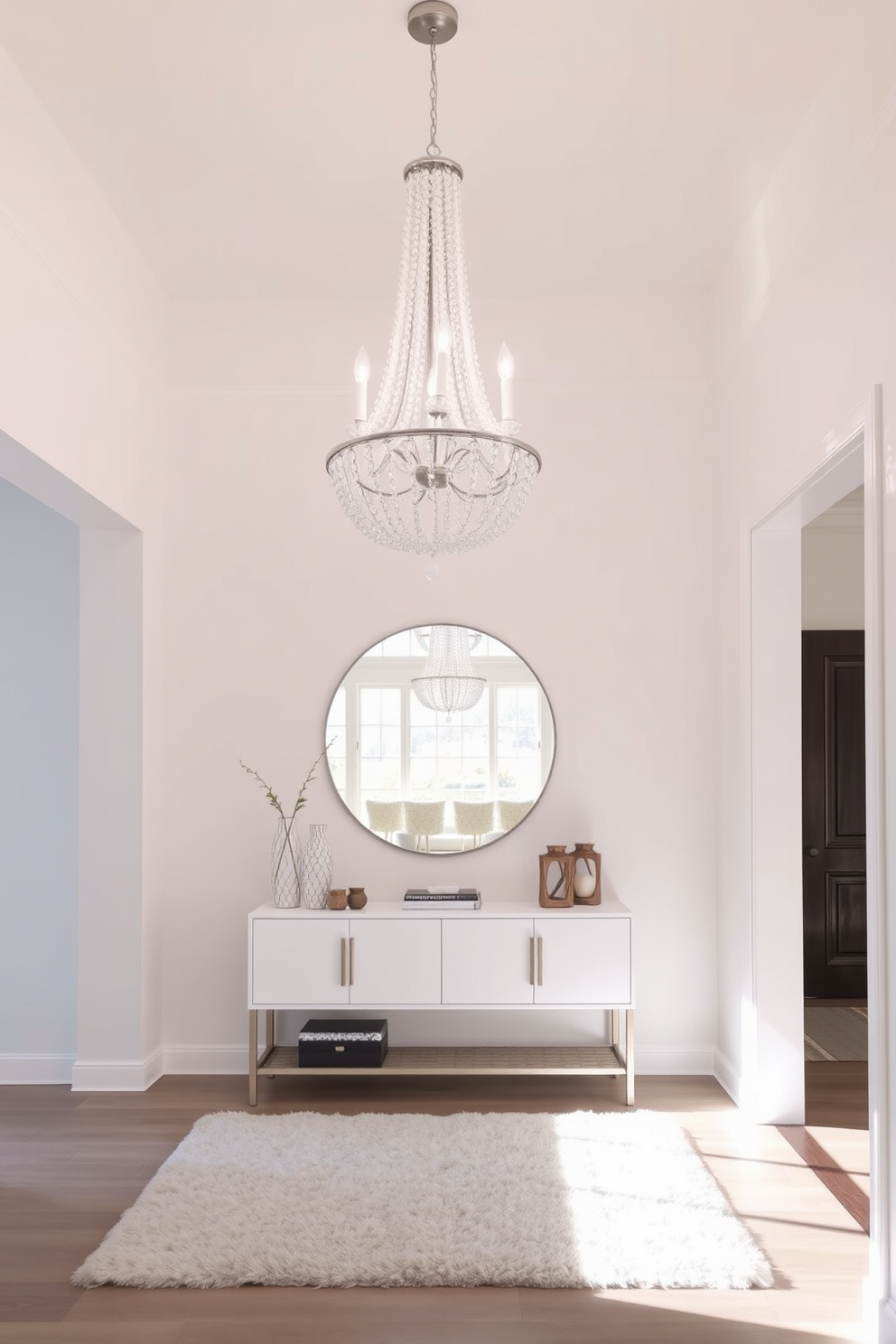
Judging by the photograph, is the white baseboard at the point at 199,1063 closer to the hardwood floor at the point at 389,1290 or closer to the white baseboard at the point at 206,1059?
the white baseboard at the point at 206,1059

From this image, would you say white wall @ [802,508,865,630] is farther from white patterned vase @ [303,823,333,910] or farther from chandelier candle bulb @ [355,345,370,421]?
chandelier candle bulb @ [355,345,370,421]

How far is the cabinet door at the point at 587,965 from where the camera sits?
404 cm

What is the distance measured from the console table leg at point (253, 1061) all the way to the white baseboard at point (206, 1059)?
0.42 m

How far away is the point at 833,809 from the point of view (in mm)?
6078

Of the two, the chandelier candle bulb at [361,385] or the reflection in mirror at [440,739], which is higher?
the chandelier candle bulb at [361,385]

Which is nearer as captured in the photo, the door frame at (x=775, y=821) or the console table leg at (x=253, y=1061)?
the door frame at (x=775, y=821)

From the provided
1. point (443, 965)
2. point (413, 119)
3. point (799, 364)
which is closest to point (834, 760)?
point (443, 965)

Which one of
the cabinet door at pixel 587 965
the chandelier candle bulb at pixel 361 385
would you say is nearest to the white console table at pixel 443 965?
the cabinet door at pixel 587 965

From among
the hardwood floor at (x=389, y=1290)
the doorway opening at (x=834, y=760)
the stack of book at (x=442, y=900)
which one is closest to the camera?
the hardwood floor at (x=389, y=1290)

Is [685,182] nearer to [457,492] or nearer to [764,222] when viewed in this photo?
[764,222]

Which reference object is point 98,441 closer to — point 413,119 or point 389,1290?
point 413,119

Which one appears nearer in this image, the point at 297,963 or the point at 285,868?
the point at 297,963

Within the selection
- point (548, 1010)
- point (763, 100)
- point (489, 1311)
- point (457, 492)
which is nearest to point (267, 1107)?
point (548, 1010)

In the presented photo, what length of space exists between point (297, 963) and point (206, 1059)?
77 cm
